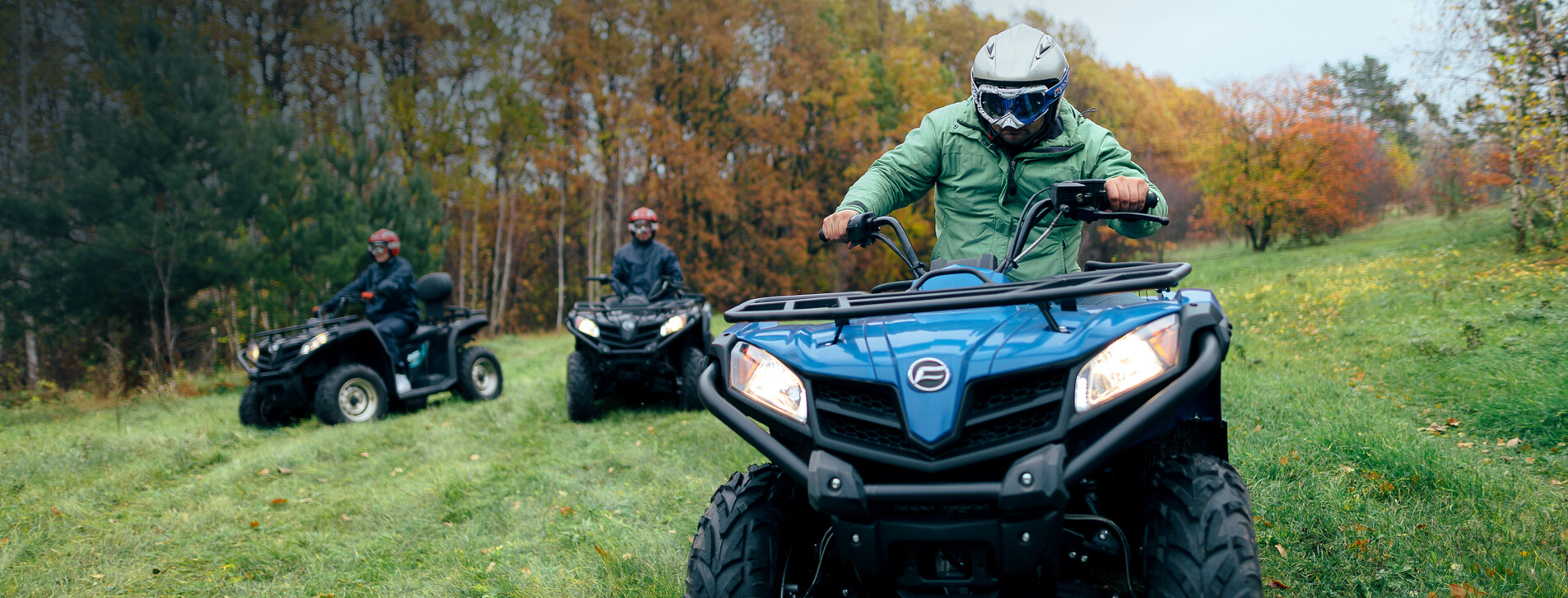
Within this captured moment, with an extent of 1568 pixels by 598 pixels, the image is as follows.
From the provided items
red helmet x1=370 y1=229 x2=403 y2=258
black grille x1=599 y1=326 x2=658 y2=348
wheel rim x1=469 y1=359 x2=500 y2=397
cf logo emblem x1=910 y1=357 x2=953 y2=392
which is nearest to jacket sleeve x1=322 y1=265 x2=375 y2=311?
red helmet x1=370 y1=229 x2=403 y2=258

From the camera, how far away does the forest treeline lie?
12344 millimetres

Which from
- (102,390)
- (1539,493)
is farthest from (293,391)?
(1539,493)

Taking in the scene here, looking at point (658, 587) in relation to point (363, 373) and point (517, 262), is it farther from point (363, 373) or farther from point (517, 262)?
point (517, 262)

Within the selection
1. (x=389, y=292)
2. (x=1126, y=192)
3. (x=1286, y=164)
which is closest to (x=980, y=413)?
(x=1126, y=192)

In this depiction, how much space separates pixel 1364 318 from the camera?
868 cm

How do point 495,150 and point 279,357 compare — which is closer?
point 279,357

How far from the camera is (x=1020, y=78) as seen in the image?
2387 millimetres

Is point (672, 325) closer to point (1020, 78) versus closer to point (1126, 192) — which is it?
point (1020, 78)

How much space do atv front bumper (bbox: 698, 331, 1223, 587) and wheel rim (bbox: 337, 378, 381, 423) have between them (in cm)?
696

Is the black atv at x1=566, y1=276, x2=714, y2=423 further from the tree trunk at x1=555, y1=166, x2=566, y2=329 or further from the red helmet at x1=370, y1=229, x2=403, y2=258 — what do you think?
the tree trunk at x1=555, y1=166, x2=566, y2=329

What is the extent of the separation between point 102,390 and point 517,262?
51.0 ft

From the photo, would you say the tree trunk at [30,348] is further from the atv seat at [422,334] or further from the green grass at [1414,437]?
the green grass at [1414,437]

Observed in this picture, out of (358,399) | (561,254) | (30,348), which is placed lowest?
(30,348)

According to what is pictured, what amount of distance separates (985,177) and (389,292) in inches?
284
